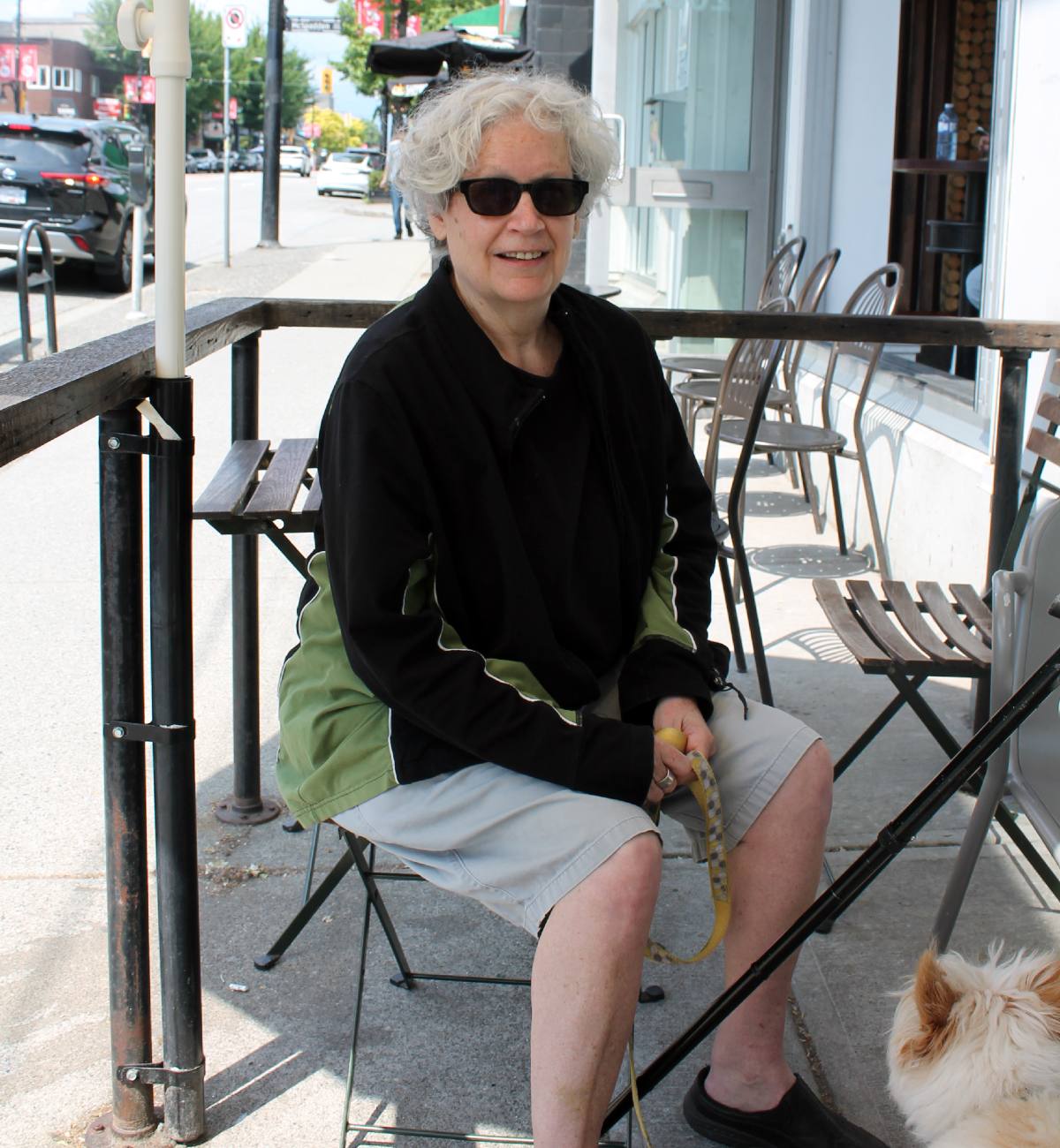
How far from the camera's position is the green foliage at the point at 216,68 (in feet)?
302

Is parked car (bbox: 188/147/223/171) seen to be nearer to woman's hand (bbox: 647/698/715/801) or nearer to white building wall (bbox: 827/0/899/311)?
white building wall (bbox: 827/0/899/311)

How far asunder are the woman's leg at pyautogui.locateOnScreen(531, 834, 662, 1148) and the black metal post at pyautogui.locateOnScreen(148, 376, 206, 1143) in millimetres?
642

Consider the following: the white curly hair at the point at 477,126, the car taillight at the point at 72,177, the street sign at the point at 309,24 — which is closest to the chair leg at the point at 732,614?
the white curly hair at the point at 477,126

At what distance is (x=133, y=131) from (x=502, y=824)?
16146 mm

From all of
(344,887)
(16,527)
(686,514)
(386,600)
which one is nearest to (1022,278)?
(686,514)

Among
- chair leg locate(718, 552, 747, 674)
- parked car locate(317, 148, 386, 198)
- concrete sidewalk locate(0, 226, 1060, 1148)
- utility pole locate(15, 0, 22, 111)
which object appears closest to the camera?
concrete sidewalk locate(0, 226, 1060, 1148)

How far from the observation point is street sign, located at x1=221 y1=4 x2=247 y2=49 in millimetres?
18453

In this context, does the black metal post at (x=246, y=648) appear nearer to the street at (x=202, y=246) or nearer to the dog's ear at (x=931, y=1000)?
the dog's ear at (x=931, y=1000)

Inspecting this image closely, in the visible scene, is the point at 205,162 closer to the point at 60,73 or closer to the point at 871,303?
the point at 60,73

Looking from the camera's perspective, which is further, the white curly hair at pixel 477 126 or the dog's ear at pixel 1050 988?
the white curly hair at pixel 477 126

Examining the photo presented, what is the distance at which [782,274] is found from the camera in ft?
24.3

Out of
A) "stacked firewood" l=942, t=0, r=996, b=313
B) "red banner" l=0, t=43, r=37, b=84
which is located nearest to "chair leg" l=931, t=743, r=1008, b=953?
"stacked firewood" l=942, t=0, r=996, b=313

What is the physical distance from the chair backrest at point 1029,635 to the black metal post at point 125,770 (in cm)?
145

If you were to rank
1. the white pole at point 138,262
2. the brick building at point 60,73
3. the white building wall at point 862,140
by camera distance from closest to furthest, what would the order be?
the white building wall at point 862,140 → the white pole at point 138,262 → the brick building at point 60,73
